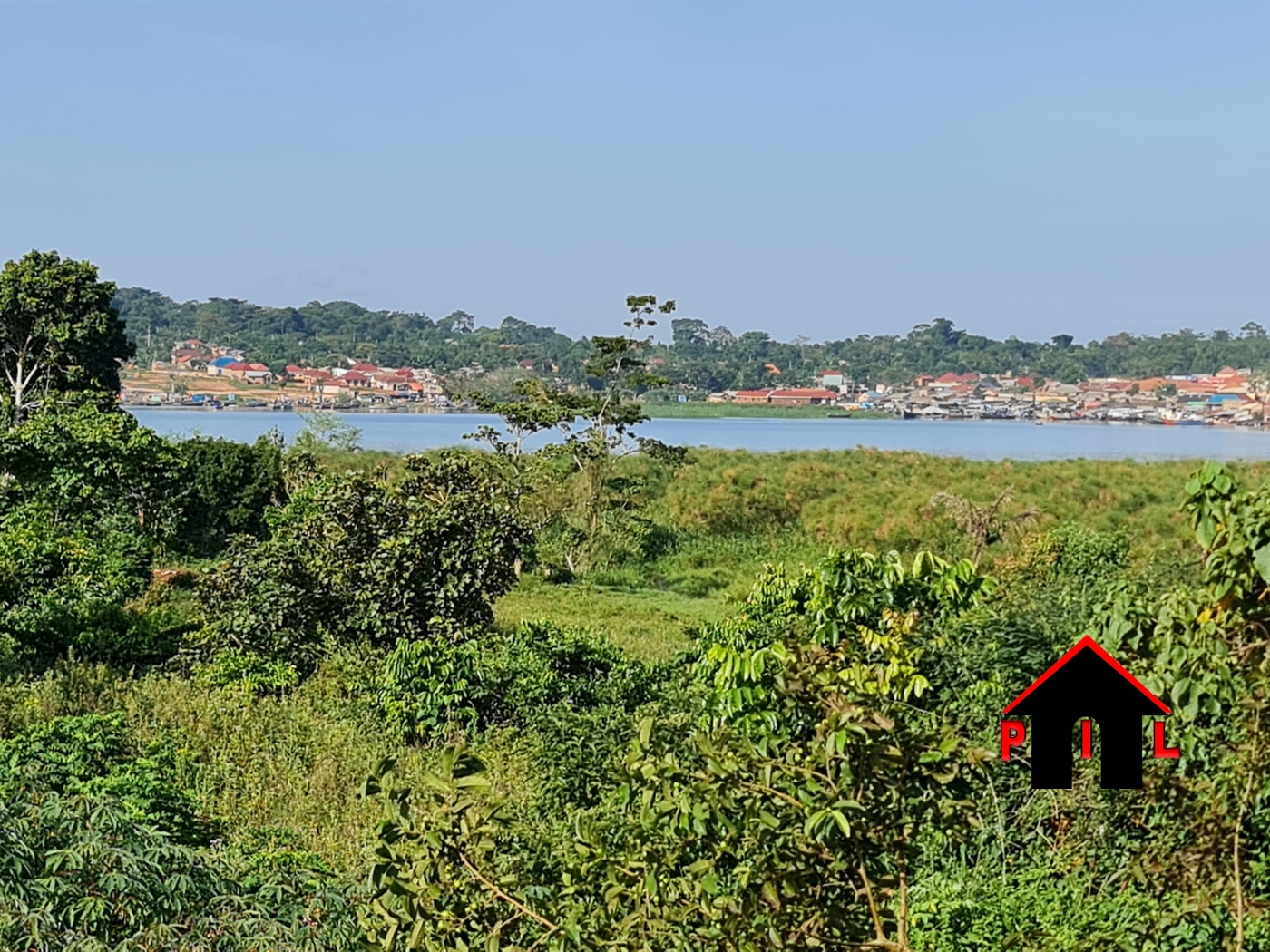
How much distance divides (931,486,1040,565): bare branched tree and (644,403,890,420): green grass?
1535 inches

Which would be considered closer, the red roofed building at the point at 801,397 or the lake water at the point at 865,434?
the lake water at the point at 865,434

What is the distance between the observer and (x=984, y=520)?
53.7 feet

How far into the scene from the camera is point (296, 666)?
10047mm

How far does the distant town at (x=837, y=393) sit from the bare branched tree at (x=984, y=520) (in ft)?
97.3

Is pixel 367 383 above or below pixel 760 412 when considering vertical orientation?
above

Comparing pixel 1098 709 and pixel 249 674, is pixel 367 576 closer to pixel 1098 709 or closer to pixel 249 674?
pixel 249 674

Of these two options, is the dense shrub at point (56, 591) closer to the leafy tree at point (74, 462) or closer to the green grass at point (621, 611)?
the leafy tree at point (74, 462)

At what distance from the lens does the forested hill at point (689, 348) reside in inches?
2425

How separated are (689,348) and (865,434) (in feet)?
115

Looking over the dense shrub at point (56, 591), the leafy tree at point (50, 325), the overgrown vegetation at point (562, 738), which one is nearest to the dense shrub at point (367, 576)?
the overgrown vegetation at point (562, 738)

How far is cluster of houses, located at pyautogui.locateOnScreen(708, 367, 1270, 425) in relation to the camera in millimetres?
45312

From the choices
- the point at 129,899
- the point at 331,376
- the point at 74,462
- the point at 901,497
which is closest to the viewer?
the point at 129,899

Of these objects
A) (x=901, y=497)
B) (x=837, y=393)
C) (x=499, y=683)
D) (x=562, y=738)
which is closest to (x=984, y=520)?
(x=901, y=497)

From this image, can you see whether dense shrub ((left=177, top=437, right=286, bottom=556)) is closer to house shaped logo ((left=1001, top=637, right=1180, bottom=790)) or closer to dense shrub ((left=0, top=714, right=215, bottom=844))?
dense shrub ((left=0, top=714, right=215, bottom=844))
